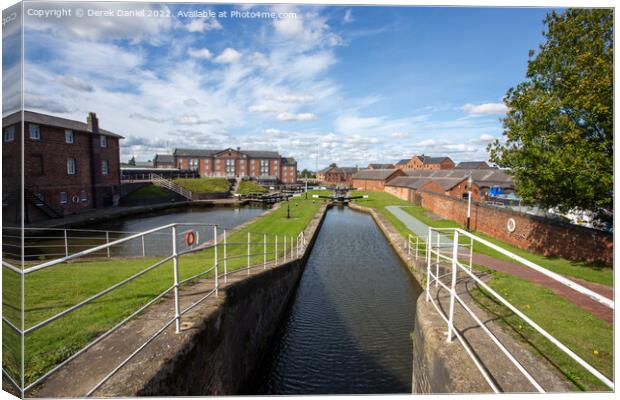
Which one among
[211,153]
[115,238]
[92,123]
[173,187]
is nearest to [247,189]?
[173,187]

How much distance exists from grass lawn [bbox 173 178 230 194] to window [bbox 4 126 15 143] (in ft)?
134

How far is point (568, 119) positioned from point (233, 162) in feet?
269

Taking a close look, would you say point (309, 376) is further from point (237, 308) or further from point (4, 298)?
point (4, 298)

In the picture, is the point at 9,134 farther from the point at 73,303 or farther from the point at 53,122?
the point at 53,122

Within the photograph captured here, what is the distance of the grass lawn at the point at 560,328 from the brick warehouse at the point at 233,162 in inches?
2936

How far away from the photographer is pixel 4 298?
3037mm

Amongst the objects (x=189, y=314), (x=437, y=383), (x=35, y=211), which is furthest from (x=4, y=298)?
(x=35, y=211)

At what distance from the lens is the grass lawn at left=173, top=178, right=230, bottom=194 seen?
1686 inches

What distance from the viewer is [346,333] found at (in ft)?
26.8

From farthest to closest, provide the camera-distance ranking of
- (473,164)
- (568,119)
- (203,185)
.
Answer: (473,164) < (203,185) < (568,119)

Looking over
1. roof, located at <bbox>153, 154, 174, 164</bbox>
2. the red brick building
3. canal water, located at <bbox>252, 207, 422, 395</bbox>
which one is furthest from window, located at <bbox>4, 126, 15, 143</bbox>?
roof, located at <bbox>153, 154, 174, 164</bbox>

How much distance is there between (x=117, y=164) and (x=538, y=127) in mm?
34431

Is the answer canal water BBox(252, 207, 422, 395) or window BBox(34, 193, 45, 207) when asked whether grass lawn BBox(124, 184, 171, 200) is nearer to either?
window BBox(34, 193, 45, 207)

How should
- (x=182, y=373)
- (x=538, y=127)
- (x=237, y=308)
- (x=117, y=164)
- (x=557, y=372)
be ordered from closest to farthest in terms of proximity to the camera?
1. (x=182, y=373)
2. (x=557, y=372)
3. (x=237, y=308)
4. (x=538, y=127)
5. (x=117, y=164)
